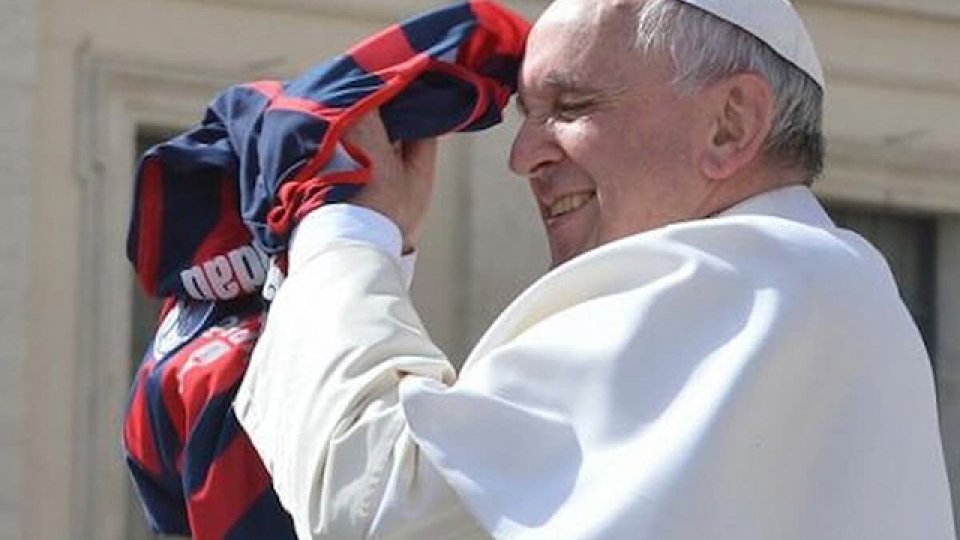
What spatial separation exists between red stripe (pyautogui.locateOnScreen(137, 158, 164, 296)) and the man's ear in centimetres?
62

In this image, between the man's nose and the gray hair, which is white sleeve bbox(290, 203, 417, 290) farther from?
the gray hair

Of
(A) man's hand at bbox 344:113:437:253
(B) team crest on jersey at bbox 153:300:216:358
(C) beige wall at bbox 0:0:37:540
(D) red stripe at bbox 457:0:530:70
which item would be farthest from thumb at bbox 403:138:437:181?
(C) beige wall at bbox 0:0:37:540

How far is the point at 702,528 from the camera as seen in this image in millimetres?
2611

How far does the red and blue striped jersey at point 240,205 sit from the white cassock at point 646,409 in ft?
0.94

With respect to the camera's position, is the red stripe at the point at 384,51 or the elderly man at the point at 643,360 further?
the red stripe at the point at 384,51

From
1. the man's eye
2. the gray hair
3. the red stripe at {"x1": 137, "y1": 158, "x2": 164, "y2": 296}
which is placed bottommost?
the red stripe at {"x1": 137, "y1": 158, "x2": 164, "y2": 296}

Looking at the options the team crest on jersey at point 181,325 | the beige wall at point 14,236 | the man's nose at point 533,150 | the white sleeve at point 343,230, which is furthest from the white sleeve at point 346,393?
the beige wall at point 14,236

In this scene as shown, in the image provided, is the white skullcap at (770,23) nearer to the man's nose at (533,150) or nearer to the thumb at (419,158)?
the man's nose at (533,150)

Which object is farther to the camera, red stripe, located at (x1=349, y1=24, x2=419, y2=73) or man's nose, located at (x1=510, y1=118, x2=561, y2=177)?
red stripe, located at (x1=349, y1=24, x2=419, y2=73)

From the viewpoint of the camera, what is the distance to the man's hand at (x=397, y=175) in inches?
118

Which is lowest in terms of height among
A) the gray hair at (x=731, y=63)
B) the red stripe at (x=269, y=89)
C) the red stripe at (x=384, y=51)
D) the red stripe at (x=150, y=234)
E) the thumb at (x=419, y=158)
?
the red stripe at (x=150, y=234)

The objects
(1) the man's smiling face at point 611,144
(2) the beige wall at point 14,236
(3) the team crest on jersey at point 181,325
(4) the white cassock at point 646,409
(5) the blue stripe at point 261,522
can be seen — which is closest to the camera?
(4) the white cassock at point 646,409

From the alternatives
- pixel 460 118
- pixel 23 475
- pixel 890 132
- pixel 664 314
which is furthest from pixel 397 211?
→ pixel 890 132

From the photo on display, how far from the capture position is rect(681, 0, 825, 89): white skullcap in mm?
2887
